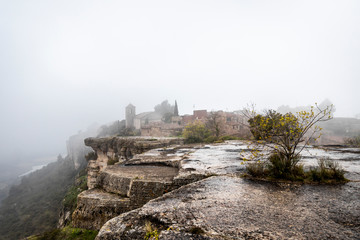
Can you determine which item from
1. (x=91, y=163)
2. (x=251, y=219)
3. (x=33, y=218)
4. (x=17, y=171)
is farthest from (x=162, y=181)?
(x=17, y=171)

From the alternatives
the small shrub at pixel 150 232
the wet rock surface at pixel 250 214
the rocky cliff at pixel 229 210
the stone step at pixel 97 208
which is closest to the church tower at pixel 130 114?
the stone step at pixel 97 208

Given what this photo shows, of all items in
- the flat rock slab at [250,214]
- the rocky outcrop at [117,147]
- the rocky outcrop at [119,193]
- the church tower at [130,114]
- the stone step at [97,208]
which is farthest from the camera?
the church tower at [130,114]

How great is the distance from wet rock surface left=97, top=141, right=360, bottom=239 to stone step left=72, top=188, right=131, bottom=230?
158cm

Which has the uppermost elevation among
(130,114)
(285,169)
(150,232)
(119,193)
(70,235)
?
(130,114)

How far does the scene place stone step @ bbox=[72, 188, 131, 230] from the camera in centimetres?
378

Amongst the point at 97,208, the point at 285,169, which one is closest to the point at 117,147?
the point at 97,208

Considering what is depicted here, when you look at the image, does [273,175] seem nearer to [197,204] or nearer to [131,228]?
→ [197,204]

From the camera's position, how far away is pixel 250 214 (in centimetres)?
211

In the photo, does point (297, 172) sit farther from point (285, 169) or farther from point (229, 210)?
point (229, 210)

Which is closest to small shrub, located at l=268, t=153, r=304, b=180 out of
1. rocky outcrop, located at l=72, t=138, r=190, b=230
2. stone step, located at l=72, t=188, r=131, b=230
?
rocky outcrop, located at l=72, t=138, r=190, b=230

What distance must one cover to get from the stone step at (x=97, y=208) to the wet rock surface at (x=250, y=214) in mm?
1584

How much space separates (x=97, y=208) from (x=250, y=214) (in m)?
3.47

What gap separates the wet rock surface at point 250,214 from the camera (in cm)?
175

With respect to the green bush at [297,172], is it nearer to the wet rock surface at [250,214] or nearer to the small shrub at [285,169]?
the small shrub at [285,169]
